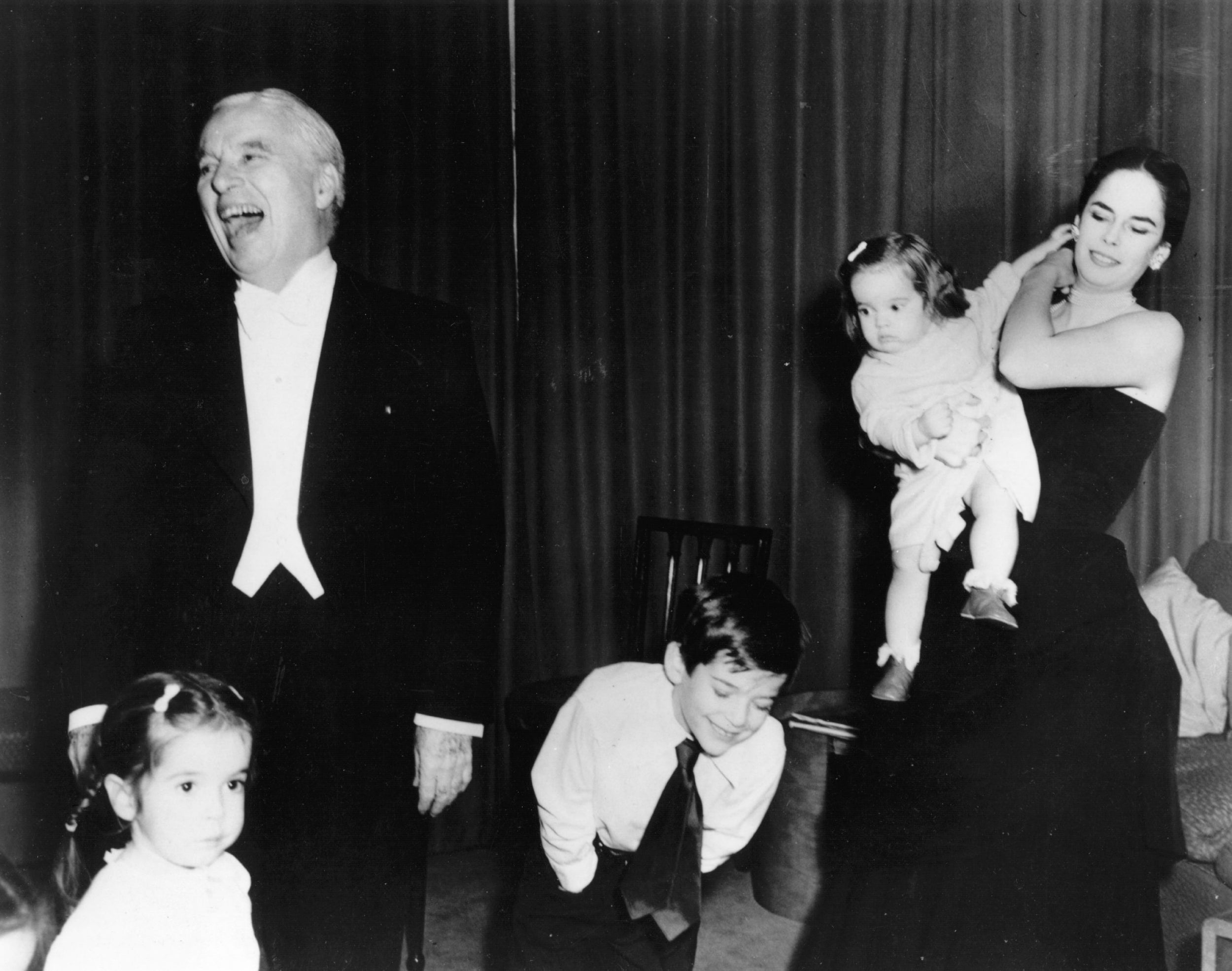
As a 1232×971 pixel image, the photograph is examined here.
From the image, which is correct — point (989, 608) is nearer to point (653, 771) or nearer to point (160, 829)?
point (653, 771)

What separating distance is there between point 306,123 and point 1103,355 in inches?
48.0

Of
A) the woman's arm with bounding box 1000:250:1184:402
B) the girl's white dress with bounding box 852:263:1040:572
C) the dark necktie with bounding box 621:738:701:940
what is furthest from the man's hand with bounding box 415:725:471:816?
the woman's arm with bounding box 1000:250:1184:402

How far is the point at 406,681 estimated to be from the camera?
1.75m

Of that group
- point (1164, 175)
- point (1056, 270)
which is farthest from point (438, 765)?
point (1164, 175)

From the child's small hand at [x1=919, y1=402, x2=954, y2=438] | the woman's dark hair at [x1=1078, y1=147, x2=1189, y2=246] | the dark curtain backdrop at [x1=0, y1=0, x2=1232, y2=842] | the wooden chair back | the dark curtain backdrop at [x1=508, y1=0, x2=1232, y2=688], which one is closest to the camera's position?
the woman's dark hair at [x1=1078, y1=147, x2=1189, y2=246]

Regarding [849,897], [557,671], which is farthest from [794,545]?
[849,897]

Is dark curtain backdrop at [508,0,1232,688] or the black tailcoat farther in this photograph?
dark curtain backdrop at [508,0,1232,688]

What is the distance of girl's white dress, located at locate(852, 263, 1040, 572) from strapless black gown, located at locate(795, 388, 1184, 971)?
4cm

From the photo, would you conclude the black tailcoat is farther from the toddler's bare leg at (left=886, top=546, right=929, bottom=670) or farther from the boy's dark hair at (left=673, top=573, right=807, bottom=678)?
the toddler's bare leg at (left=886, top=546, right=929, bottom=670)

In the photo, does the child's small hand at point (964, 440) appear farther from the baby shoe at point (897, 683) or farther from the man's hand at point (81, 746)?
the man's hand at point (81, 746)

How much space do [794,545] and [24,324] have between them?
217 centimetres

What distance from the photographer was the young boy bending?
1.70 meters

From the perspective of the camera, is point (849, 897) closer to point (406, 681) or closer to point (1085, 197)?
point (406, 681)

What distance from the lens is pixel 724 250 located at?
128 inches
